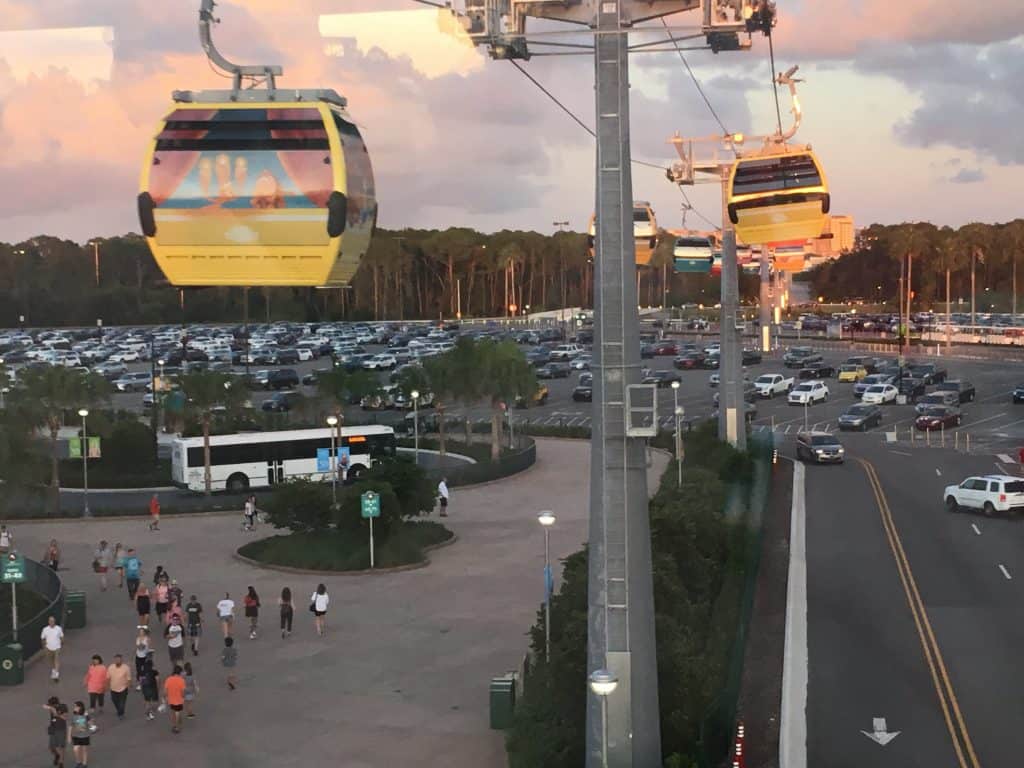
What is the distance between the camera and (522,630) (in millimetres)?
28672

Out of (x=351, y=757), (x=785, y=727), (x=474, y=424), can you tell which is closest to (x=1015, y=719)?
(x=785, y=727)

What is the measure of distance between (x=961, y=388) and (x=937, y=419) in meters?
14.4

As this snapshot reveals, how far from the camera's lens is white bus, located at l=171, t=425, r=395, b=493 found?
52.0m

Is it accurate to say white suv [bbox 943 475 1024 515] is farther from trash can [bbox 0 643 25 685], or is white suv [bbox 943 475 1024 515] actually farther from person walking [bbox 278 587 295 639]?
trash can [bbox 0 643 25 685]

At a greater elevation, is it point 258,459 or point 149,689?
point 258,459

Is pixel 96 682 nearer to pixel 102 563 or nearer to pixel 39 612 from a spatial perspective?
pixel 39 612

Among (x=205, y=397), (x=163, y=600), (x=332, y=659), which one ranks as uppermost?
(x=205, y=397)

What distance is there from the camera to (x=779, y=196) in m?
31.6

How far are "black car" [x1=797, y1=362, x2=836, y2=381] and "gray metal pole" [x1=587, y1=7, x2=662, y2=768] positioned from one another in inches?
3350

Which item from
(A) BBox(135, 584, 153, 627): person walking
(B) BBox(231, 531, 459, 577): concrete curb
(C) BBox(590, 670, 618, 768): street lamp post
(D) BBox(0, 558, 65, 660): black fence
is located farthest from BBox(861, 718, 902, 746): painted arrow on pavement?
(B) BBox(231, 531, 459, 577): concrete curb

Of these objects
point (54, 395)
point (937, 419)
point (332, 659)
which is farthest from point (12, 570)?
point (937, 419)

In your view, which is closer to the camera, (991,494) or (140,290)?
(140,290)

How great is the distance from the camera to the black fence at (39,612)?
87.8ft

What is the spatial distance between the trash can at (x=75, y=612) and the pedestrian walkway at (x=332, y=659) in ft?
0.81
